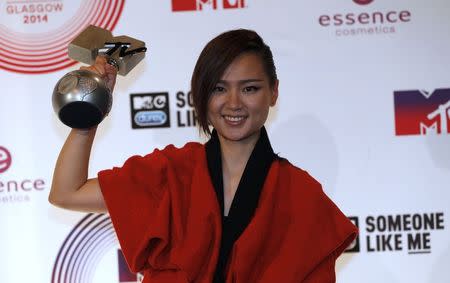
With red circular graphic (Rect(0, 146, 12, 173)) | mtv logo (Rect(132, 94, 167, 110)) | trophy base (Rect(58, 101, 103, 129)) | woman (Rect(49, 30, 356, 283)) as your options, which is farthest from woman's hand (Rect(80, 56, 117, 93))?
red circular graphic (Rect(0, 146, 12, 173))

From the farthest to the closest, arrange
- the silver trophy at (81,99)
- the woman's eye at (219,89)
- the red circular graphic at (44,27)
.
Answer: the red circular graphic at (44,27)
the woman's eye at (219,89)
the silver trophy at (81,99)

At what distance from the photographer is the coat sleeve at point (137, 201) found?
57.6 inches

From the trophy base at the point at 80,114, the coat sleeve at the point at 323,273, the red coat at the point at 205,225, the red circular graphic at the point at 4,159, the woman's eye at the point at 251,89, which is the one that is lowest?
the coat sleeve at the point at 323,273

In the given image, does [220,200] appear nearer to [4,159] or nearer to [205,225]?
[205,225]

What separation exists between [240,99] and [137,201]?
0.94 ft

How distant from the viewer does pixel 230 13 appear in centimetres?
224

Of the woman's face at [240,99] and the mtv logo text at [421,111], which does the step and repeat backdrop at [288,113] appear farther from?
the woman's face at [240,99]

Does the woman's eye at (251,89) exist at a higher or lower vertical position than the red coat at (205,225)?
higher

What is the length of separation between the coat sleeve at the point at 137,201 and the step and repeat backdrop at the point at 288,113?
2.41 ft

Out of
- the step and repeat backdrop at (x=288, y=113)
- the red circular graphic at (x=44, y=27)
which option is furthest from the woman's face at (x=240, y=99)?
the red circular graphic at (x=44, y=27)

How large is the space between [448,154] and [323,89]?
433mm

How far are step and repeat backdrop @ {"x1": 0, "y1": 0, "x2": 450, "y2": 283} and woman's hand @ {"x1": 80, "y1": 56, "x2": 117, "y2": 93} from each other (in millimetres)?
755

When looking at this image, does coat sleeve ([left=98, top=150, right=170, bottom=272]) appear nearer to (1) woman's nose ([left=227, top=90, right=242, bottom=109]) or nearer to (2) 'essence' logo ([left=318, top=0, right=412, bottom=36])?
(1) woman's nose ([left=227, top=90, right=242, bottom=109])

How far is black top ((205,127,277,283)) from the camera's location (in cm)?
144
